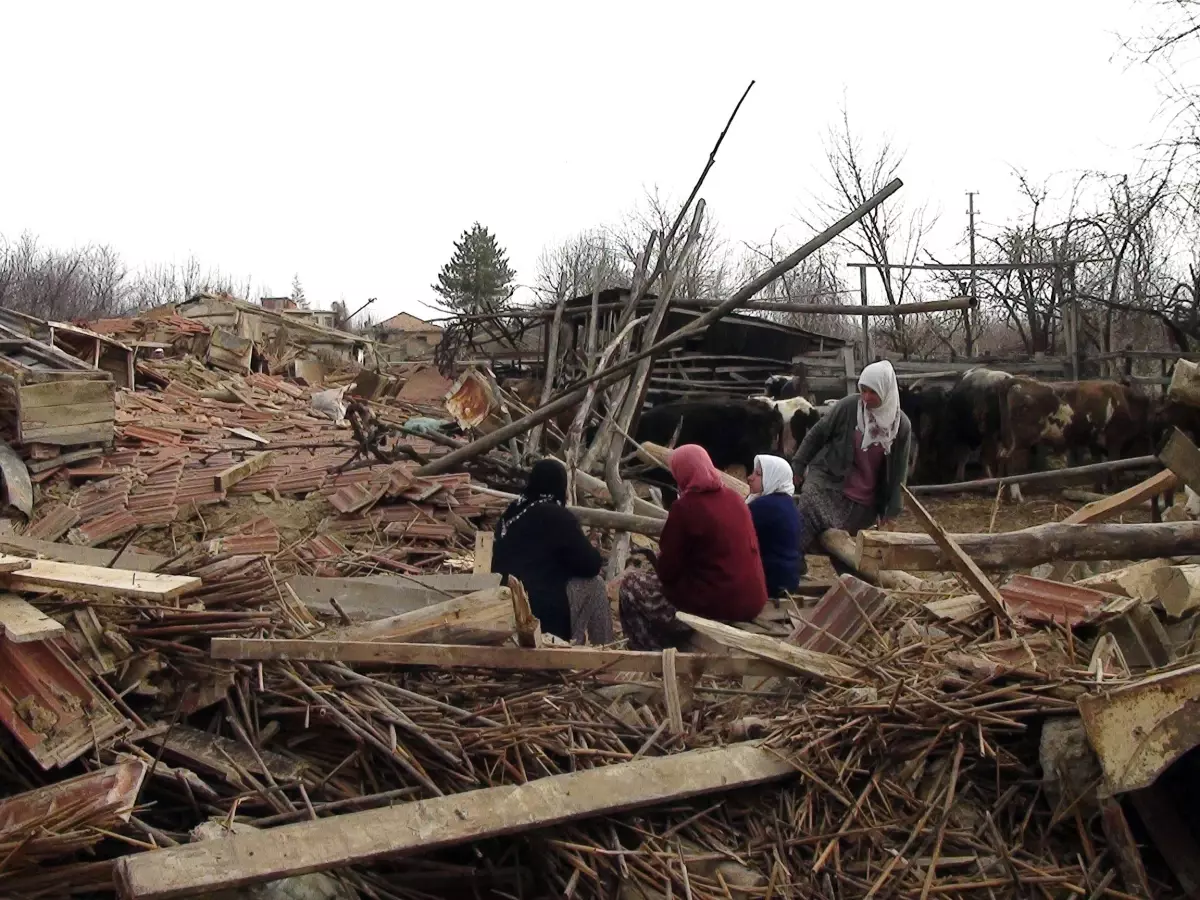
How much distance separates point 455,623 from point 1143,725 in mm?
2477

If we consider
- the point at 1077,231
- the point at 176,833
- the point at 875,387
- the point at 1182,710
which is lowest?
the point at 176,833

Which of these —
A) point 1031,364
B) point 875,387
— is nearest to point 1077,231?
point 1031,364

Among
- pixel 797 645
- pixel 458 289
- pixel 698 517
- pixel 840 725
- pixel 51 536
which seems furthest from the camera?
pixel 458 289

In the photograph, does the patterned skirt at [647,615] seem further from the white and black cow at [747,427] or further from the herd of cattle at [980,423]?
the herd of cattle at [980,423]

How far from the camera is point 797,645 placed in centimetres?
452

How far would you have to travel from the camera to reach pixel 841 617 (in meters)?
4.55

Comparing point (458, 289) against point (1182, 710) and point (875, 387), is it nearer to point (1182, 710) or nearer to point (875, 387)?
point (875, 387)

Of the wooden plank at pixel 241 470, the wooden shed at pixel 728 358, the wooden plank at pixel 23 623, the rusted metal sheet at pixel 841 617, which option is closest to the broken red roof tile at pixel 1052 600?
the rusted metal sheet at pixel 841 617

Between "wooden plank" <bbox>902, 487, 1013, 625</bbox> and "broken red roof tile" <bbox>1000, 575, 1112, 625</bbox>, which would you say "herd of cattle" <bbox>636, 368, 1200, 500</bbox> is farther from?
"wooden plank" <bbox>902, 487, 1013, 625</bbox>

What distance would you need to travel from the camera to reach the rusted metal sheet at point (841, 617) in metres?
4.42

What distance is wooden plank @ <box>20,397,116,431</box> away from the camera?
8953mm

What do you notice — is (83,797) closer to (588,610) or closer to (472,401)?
(588,610)

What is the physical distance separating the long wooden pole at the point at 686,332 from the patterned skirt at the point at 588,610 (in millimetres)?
2424

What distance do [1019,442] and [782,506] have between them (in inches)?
386
